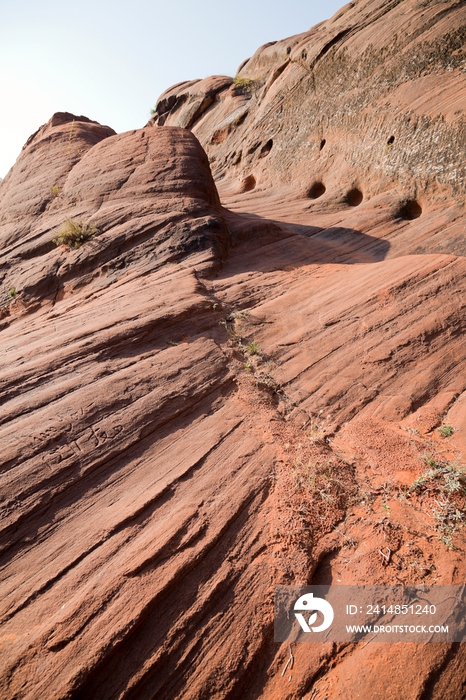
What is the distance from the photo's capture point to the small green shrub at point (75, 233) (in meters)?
6.42

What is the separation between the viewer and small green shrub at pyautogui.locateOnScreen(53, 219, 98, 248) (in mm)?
6422

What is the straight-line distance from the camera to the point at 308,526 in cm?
304

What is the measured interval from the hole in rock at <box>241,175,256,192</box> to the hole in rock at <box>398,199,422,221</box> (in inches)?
234

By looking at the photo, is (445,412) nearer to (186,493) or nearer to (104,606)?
(186,493)

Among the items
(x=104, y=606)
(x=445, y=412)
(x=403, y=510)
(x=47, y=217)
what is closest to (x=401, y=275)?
(x=445, y=412)

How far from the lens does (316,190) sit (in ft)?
34.0

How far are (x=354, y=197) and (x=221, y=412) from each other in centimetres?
761

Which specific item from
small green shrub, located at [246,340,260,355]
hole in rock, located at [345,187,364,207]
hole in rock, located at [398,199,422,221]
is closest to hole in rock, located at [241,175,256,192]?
hole in rock, located at [345,187,364,207]

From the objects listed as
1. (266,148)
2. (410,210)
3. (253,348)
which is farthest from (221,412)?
(266,148)

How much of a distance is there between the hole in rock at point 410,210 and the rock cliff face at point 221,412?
43 millimetres

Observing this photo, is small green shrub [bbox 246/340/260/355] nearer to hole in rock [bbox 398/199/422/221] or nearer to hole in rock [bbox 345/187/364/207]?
hole in rock [bbox 398/199/422/221]

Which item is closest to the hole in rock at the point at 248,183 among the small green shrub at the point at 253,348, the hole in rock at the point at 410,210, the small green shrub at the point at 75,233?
the hole in rock at the point at 410,210

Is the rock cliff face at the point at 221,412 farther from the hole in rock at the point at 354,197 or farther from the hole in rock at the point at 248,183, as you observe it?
the hole in rock at the point at 248,183

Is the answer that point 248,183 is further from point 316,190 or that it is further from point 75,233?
point 75,233
